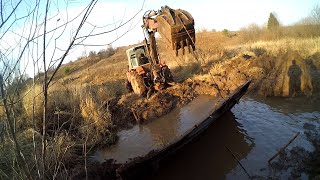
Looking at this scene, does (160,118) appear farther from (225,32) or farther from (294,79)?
(225,32)

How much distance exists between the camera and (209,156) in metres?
7.36

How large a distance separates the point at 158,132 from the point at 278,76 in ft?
16.9

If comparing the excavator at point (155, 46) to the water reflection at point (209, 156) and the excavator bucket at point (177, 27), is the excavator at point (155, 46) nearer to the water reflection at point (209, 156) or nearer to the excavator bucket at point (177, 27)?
the excavator bucket at point (177, 27)

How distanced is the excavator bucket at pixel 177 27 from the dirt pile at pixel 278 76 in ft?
5.51

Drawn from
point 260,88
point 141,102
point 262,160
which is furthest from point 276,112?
point 141,102

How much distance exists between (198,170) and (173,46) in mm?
4869

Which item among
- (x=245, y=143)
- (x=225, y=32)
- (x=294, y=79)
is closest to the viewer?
(x=245, y=143)

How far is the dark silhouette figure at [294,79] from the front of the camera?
36.1 ft

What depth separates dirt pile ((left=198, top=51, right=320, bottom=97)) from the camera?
429 inches

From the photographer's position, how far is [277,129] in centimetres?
803

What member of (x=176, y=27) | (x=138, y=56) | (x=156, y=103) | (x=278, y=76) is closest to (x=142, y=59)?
(x=138, y=56)

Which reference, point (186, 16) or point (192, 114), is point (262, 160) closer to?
point (192, 114)

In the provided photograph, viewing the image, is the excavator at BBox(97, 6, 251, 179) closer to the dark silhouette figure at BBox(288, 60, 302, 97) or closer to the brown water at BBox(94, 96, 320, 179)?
the brown water at BBox(94, 96, 320, 179)

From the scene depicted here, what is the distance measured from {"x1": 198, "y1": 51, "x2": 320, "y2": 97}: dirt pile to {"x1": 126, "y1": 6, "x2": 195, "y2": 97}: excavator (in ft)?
5.94
